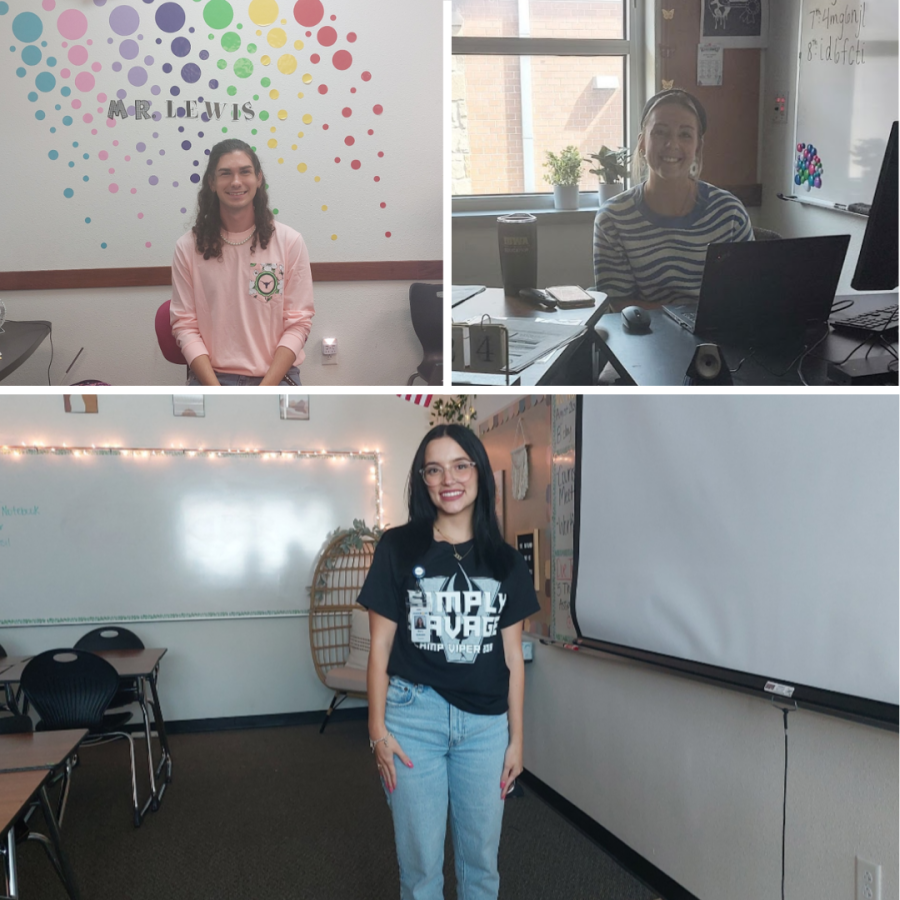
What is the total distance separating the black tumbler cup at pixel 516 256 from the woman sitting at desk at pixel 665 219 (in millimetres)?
230

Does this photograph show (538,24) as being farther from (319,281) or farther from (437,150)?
(319,281)

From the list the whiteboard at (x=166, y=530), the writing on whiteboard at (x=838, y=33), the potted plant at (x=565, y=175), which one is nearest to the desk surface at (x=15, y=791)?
the potted plant at (x=565, y=175)

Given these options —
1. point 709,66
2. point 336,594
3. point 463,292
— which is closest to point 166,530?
point 336,594

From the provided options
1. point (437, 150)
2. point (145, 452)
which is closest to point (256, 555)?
point (145, 452)

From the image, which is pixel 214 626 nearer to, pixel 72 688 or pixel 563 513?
pixel 72 688

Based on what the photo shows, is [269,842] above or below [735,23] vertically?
below

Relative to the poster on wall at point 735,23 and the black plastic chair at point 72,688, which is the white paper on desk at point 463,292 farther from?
the black plastic chair at point 72,688

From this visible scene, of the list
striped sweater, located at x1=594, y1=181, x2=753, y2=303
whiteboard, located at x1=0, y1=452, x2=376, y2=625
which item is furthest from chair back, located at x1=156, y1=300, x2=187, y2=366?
whiteboard, located at x1=0, y1=452, x2=376, y2=625

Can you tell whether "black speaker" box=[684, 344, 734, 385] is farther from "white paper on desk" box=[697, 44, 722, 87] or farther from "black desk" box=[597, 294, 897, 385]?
"white paper on desk" box=[697, 44, 722, 87]

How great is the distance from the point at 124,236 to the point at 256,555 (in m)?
2.07

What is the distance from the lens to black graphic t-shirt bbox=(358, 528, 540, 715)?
5.93ft

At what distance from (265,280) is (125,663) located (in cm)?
209

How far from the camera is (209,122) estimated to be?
3588 mm

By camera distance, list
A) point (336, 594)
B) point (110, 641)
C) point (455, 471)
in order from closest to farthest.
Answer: point (455, 471) < point (110, 641) < point (336, 594)
